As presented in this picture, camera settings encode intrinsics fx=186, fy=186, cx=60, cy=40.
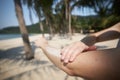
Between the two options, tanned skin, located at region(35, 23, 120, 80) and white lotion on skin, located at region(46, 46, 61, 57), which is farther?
white lotion on skin, located at region(46, 46, 61, 57)

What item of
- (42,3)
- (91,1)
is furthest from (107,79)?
(91,1)

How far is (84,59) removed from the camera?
0.56 metres

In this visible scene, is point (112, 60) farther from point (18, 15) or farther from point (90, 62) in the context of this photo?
point (18, 15)

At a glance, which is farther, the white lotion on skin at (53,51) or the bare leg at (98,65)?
the white lotion on skin at (53,51)

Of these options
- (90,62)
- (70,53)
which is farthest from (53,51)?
(90,62)

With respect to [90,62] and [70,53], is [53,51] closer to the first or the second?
[70,53]

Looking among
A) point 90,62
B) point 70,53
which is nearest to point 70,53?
point 70,53

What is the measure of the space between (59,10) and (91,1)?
22.9ft

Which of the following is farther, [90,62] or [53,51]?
[53,51]

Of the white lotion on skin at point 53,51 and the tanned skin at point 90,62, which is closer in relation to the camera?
the tanned skin at point 90,62

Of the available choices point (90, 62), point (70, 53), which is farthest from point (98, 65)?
point (70, 53)

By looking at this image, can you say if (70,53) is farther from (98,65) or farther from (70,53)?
(98,65)

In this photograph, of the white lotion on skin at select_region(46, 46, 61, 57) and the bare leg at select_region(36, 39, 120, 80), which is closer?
the bare leg at select_region(36, 39, 120, 80)

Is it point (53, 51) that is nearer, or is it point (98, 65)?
point (98, 65)
